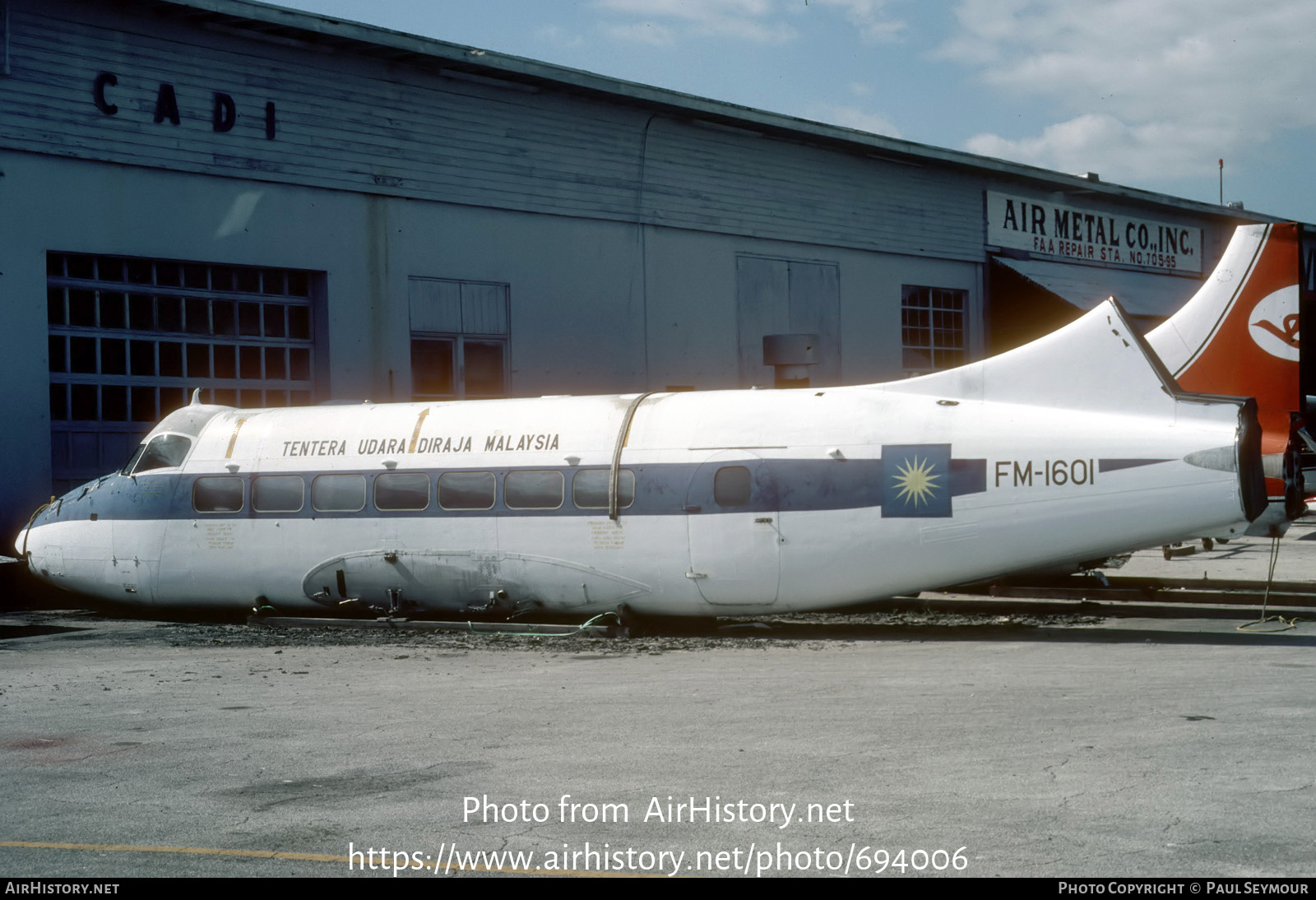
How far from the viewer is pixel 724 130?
1116 inches

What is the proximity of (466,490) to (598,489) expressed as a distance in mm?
1813

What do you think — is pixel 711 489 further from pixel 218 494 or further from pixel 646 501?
pixel 218 494

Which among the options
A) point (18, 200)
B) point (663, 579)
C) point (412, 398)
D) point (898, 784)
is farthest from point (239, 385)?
point (898, 784)

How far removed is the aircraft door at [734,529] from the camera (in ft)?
48.4

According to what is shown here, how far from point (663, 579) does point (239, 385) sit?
10580 millimetres

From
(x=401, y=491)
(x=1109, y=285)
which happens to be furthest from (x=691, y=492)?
(x=1109, y=285)

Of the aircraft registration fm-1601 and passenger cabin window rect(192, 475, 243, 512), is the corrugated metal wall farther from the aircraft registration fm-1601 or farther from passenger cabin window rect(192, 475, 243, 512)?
passenger cabin window rect(192, 475, 243, 512)

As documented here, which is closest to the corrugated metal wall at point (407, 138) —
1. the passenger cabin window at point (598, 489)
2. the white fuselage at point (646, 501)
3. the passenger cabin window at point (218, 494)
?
the white fuselage at point (646, 501)

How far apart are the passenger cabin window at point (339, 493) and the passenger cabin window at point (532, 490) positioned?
6.85 feet

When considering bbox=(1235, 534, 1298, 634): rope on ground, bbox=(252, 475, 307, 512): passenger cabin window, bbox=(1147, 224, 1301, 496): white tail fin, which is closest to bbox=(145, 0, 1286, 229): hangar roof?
bbox=(252, 475, 307, 512): passenger cabin window

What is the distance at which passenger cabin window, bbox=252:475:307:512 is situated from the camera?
16812mm

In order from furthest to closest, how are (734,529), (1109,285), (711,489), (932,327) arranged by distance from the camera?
(1109,285), (932,327), (711,489), (734,529)

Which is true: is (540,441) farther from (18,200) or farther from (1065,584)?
(18,200)

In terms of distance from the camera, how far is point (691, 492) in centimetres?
1498
